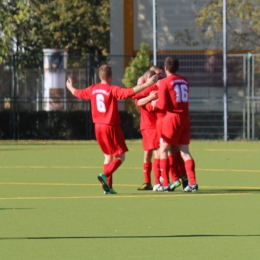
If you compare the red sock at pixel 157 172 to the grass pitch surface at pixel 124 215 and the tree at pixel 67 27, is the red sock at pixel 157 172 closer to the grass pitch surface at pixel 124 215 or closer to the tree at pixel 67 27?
the grass pitch surface at pixel 124 215

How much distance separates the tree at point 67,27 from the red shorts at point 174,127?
3349 centimetres

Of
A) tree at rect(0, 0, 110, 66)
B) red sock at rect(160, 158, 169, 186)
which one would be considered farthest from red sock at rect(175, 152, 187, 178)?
tree at rect(0, 0, 110, 66)

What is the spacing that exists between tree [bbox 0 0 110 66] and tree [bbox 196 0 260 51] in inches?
607

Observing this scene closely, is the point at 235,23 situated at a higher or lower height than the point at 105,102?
higher

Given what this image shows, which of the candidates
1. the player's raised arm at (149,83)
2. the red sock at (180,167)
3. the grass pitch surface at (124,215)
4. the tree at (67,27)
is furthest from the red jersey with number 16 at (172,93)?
the tree at (67,27)

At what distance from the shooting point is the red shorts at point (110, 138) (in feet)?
43.5

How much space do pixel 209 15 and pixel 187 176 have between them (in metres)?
17.9

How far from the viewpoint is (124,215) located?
35.4ft

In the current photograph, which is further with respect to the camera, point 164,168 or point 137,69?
point 137,69

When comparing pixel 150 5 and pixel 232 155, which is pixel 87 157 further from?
pixel 150 5

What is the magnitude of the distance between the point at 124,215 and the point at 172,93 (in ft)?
9.35

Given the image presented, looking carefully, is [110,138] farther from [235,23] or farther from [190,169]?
[235,23]

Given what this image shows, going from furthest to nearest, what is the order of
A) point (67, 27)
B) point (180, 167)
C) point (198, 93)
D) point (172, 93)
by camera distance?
point (67, 27) → point (198, 93) → point (180, 167) → point (172, 93)

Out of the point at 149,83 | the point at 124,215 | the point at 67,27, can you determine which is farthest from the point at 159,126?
the point at 67,27
